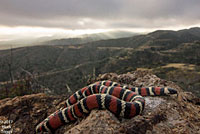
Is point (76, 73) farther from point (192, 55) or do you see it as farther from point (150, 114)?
point (192, 55)

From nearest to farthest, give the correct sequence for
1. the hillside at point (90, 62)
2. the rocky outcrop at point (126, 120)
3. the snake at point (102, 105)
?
the rocky outcrop at point (126, 120) → the snake at point (102, 105) → the hillside at point (90, 62)

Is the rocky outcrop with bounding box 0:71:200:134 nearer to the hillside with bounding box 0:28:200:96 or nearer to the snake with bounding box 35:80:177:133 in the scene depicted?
the snake with bounding box 35:80:177:133

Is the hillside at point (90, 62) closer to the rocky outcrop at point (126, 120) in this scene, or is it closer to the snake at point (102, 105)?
the rocky outcrop at point (126, 120)

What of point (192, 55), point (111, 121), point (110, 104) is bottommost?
point (192, 55)

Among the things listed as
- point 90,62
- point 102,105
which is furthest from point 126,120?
point 90,62

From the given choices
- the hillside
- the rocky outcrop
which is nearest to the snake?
the rocky outcrop

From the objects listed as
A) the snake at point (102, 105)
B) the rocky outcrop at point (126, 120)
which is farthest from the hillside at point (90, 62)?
the snake at point (102, 105)

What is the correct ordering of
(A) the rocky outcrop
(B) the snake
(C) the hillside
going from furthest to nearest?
(C) the hillside
(B) the snake
(A) the rocky outcrop

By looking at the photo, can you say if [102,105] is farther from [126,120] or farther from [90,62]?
[90,62]

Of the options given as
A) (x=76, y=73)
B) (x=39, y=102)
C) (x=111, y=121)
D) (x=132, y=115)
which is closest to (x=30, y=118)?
(x=39, y=102)
